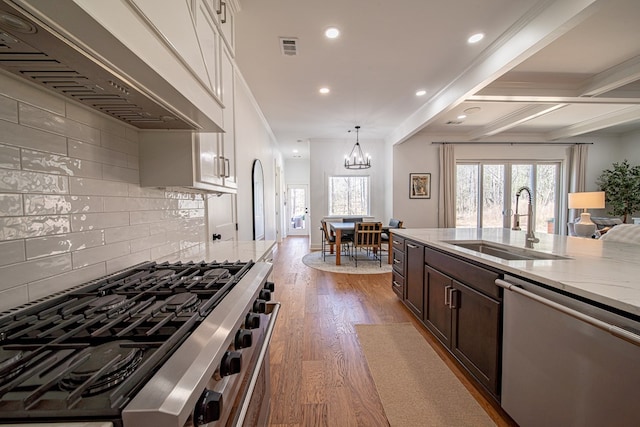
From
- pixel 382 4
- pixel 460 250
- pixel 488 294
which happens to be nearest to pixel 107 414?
pixel 488 294

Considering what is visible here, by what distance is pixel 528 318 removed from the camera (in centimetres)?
125

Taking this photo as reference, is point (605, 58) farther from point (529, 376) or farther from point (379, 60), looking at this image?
point (529, 376)

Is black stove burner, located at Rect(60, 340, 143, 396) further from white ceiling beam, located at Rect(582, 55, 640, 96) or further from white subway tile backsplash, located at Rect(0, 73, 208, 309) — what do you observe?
white ceiling beam, located at Rect(582, 55, 640, 96)

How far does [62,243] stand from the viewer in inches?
36.7

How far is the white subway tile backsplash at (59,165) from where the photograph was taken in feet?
2.72

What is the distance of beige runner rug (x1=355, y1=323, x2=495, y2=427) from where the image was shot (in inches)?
58.2

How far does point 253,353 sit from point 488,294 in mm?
1344

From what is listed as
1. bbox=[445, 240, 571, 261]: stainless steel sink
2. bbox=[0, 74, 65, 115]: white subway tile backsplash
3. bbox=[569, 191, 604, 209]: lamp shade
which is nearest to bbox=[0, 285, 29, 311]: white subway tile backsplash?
bbox=[0, 74, 65, 115]: white subway tile backsplash

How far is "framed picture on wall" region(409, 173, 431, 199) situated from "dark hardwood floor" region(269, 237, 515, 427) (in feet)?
10.0

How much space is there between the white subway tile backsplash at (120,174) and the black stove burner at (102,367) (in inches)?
33.7

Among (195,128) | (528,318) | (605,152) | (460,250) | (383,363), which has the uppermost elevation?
(605,152)

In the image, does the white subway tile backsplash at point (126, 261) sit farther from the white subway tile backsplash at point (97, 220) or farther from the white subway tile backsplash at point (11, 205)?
the white subway tile backsplash at point (11, 205)

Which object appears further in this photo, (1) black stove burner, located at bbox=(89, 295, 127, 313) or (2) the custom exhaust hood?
(1) black stove burner, located at bbox=(89, 295, 127, 313)

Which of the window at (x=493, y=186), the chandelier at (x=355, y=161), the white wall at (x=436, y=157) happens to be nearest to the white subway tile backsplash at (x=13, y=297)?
the chandelier at (x=355, y=161)
